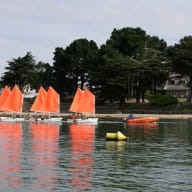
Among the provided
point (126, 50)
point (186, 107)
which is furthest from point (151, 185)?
point (126, 50)

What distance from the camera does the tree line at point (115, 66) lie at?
129 m

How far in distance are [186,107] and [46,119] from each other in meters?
42.4

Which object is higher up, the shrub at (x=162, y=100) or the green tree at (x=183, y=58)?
the green tree at (x=183, y=58)

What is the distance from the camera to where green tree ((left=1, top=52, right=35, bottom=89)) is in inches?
6242

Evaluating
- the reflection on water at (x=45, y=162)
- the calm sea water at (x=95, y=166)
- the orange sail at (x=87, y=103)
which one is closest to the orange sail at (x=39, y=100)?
the orange sail at (x=87, y=103)

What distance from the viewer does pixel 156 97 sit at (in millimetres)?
130375

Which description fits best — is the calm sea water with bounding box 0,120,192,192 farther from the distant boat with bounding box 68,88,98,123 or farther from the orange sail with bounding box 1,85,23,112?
the orange sail with bounding box 1,85,23,112

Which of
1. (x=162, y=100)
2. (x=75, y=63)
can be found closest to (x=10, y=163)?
(x=162, y=100)

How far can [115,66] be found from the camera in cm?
13062

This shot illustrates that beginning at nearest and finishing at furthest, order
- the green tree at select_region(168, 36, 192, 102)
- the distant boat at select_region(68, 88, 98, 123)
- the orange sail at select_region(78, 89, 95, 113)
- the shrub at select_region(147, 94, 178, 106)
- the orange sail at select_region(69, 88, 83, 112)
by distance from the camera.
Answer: the distant boat at select_region(68, 88, 98, 123), the orange sail at select_region(78, 89, 95, 113), the orange sail at select_region(69, 88, 83, 112), the green tree at select_region(168, 36, 192, 102), the shrub at select_region(147, 94, 178, 106)

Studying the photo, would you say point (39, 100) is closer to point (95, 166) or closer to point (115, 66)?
Result: point (115, 66)

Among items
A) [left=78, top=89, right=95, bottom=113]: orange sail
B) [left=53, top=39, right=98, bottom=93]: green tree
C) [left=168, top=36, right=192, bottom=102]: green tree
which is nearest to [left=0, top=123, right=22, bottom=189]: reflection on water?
[left=78, top=89, right=95, bottom=113]: orange sail

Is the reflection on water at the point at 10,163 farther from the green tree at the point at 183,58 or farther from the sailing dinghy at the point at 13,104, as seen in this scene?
the green tree at the point at 183,58

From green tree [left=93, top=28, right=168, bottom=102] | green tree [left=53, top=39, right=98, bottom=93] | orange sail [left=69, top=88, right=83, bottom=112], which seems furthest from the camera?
green tree [left=53, top=39, right=98, bottom=93]
